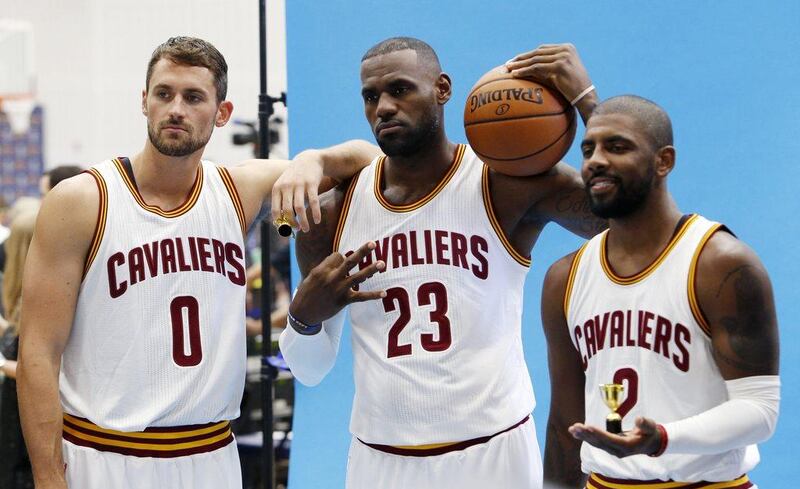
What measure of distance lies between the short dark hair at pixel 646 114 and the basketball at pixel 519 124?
0.26 metres

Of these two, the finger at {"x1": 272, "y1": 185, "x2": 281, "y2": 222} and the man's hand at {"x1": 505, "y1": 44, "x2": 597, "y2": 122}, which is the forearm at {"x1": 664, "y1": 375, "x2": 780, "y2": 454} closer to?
the man's hand at {"x1": 505, "y1": 44, "x2": 597, "y2": 122}

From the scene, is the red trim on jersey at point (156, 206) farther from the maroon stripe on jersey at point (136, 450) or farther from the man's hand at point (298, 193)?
the maroon stripe on jersey at point (136, 450)

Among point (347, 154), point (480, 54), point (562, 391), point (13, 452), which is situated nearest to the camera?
point (562, 391)

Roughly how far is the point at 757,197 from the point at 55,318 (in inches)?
110

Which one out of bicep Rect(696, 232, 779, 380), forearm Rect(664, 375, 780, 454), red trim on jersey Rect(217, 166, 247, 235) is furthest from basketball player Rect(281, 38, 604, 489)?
forearm Rect(664, 375, 780, 454)

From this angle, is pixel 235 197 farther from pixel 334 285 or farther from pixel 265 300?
pixel 265 300

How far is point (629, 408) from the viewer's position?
8.79 ft

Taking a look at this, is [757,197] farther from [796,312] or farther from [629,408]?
[629,408]

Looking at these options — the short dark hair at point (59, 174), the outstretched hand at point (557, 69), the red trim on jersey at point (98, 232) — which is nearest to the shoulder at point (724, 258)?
the outstretched hand at point (557, 69)

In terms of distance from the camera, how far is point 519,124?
304 centimetres

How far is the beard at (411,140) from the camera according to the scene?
3.20m

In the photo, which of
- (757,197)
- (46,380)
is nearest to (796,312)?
(757,197)

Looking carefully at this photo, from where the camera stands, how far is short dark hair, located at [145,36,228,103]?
3.33 metres

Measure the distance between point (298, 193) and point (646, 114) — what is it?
3.28ft
